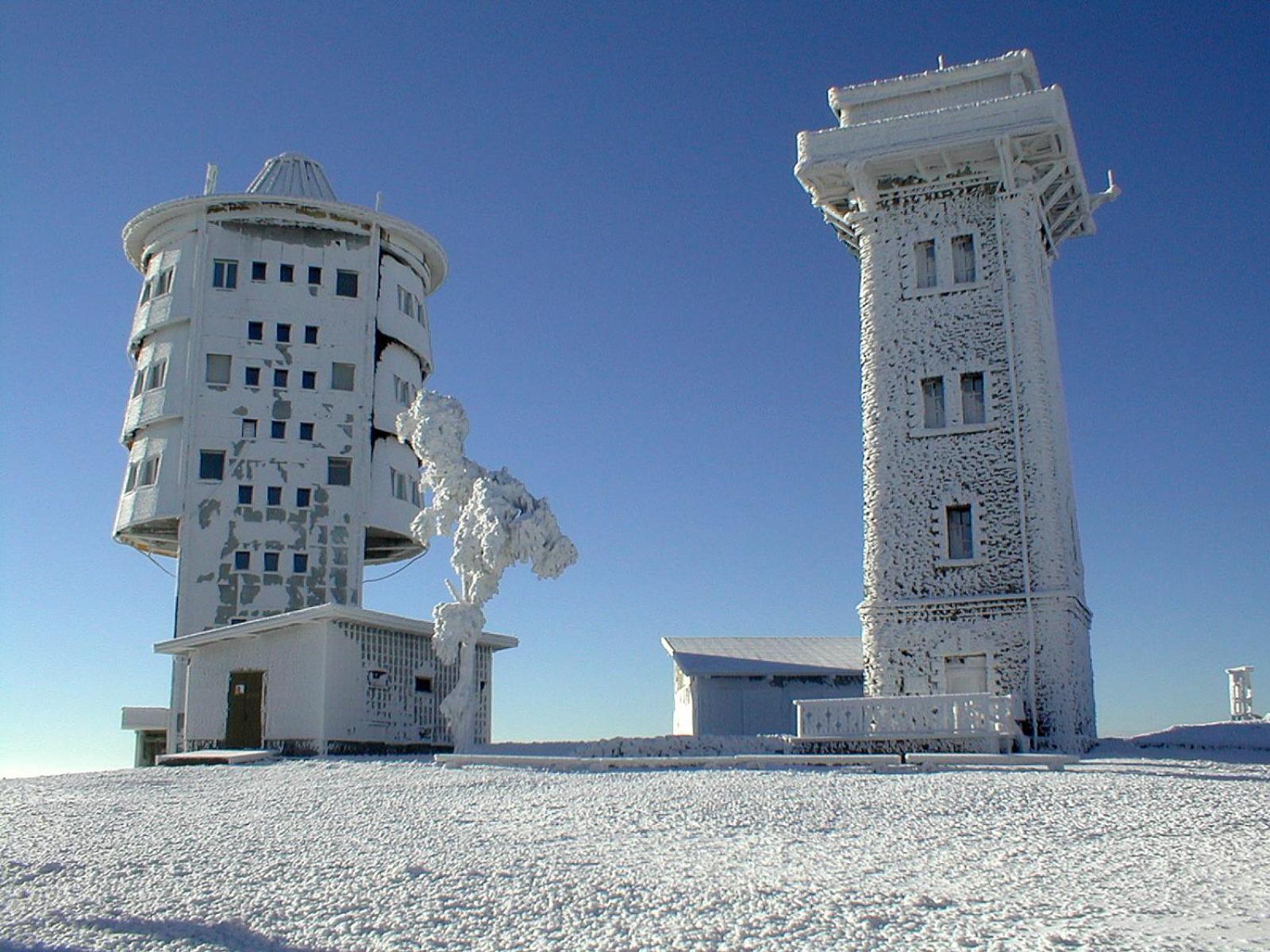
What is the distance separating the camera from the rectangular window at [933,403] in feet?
86.3

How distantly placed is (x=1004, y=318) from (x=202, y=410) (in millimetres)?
25096

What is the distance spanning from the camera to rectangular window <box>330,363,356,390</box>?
131 feet

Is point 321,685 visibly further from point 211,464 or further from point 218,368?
point 218,368

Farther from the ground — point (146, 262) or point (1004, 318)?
point (146, 262)

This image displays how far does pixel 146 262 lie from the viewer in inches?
1700

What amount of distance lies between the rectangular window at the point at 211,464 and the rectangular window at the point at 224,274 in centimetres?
555

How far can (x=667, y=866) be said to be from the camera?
8922mm

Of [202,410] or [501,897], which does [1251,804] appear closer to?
[501,897]

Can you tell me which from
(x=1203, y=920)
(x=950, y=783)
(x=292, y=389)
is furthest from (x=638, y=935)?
(x=292, y=389)

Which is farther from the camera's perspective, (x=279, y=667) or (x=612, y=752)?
(x=279, y=667)

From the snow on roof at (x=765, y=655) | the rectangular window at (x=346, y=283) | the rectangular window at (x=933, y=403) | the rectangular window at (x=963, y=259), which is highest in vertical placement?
the rectangular window at (x=346, y=283)

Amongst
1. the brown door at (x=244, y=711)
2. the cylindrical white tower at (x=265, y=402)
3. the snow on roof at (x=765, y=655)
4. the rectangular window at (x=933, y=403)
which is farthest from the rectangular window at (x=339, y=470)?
the rectangular window at (x=933, y=403)

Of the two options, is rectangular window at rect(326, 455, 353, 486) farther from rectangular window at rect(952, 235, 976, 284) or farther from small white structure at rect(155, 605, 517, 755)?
rectangular window at rect(952, 235, 976, 284)

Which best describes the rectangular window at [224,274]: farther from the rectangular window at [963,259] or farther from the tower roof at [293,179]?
the rectangular window at [963,259]
